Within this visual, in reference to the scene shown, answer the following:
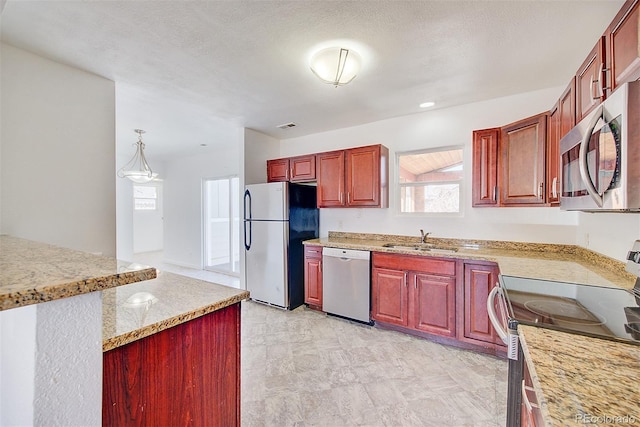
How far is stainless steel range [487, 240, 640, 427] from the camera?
0.98 meters

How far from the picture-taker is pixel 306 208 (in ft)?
12.3

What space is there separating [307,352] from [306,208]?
6.07ft

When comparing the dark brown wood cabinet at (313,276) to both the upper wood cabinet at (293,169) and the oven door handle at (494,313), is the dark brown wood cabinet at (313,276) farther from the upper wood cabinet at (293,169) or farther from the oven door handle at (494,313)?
the oven door handle at (494,313)

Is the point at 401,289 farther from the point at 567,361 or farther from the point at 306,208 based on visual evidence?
the point at 567,361

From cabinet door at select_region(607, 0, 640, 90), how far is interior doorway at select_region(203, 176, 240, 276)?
17.1 feet

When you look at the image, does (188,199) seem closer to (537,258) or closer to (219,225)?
(219,225)

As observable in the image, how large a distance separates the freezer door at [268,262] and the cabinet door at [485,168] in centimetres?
215

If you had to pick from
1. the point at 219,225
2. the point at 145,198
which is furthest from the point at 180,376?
the point at 145,198

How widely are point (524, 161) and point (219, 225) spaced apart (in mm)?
5203

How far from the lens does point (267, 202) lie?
3.53m

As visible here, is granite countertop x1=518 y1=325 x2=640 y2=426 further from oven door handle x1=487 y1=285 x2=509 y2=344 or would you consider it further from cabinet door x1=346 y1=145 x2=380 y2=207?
cabinet door x1=346 y1=145 x2=380 y2=207

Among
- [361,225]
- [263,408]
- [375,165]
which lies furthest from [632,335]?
[361,225]

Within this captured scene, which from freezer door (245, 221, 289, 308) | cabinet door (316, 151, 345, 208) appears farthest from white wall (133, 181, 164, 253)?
cabinet door (316, 151, 345, 208)

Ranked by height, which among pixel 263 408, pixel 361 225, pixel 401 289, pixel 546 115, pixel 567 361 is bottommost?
pixel 263 408
